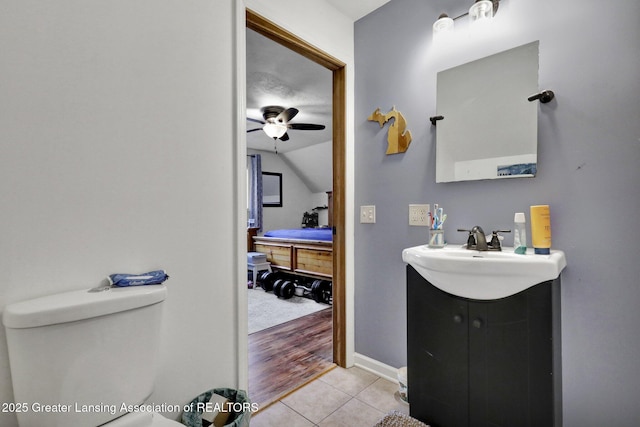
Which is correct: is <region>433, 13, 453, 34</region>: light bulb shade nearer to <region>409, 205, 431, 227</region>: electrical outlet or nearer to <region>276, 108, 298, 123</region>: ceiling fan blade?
<region>409, 205, 431, 227</region>: electrical outlet

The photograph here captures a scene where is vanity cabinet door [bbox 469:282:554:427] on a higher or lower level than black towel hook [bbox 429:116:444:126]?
lower

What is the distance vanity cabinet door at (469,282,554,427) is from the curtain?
16.5 ft

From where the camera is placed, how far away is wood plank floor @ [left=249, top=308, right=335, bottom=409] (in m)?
1.82

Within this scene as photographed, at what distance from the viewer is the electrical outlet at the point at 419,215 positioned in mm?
1720

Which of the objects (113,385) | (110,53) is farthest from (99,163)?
(113,385)

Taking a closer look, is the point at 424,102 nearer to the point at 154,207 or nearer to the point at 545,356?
the point at 545,356

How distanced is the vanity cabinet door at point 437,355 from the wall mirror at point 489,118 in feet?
2.27

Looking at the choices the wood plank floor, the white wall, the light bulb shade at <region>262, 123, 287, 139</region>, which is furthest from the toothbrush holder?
the light bulb shade at <region>262, 123, 287, 139</region>

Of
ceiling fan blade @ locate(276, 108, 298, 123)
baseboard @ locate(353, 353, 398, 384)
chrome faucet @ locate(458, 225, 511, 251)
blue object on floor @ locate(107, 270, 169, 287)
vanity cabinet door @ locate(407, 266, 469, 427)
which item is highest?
ceiling fan blade @ locate(276, 108, 298, 123)

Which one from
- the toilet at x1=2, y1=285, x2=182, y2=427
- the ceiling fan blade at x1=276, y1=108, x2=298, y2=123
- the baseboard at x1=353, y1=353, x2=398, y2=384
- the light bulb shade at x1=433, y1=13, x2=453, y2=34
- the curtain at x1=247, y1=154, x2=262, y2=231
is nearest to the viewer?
the toilet at x1=2, y1=285, x2=182, y2=427

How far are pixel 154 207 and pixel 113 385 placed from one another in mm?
627

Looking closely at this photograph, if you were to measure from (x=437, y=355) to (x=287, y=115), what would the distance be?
2.80 metres

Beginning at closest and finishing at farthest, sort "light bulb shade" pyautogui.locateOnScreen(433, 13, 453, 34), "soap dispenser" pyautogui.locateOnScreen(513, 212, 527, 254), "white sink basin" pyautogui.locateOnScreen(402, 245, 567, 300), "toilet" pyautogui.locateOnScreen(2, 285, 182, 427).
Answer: "toilet" pyautogui.locateOnScreen(2, 285, 182, 427)
"white sink basin" pyautogui.locateOnScreen(402, 245, 567, 300)
"soap dispenser" pyautogui.locateOnScreen(513, 212, 527, 254)
"light bulb shade" pyautogui.locateOnScreen(433, 13, 453, 34)

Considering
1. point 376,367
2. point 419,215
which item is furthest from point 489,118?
point 376,367
